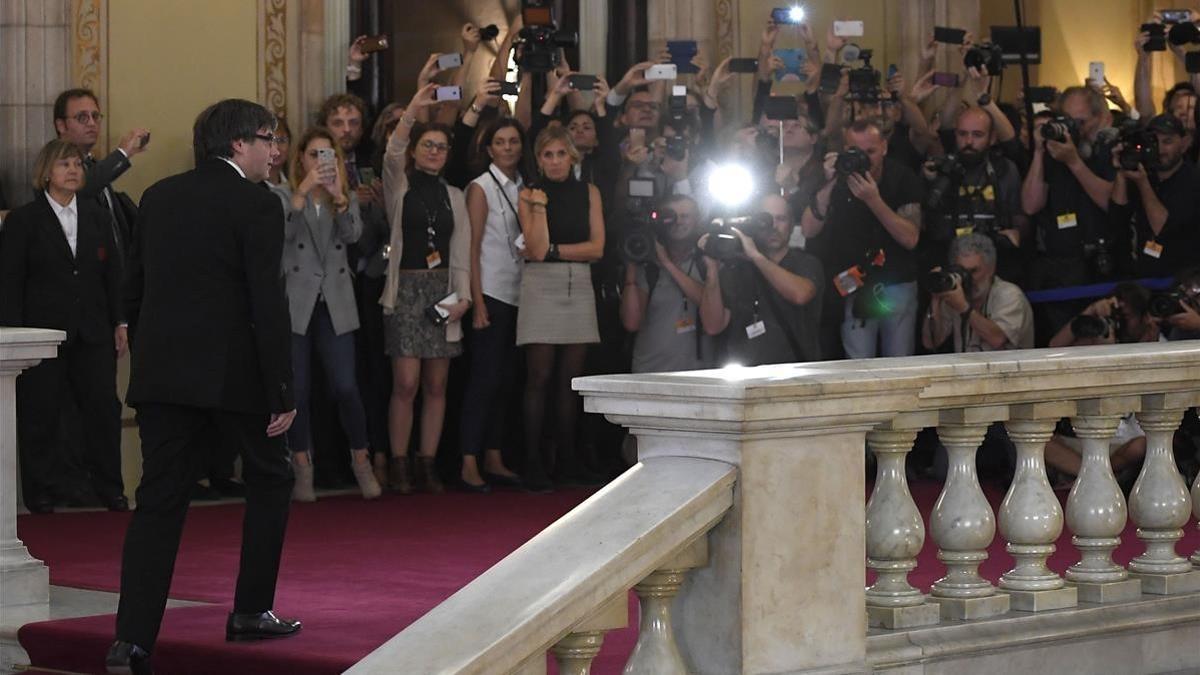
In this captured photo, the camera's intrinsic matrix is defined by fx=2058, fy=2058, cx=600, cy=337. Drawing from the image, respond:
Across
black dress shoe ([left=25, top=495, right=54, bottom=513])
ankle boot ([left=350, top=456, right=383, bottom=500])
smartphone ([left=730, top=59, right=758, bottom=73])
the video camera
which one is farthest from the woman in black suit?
smartphone ([left=730, top=59, right=758, bottom=73])

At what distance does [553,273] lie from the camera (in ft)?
29.8

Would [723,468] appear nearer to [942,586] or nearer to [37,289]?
[942,586]

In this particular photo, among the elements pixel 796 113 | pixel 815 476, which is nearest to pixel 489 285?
pixel 796 113

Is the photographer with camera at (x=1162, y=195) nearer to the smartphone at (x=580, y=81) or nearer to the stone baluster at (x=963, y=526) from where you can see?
the smartphone at (x=580, y=81)

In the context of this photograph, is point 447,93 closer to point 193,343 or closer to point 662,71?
point 662,71

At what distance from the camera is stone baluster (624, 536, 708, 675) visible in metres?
3.91

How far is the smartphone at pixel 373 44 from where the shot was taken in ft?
32.3

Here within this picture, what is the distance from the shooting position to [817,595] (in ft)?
13.5

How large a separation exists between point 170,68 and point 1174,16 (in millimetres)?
4922

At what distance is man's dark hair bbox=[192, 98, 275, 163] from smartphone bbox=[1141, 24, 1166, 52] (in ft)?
20.0

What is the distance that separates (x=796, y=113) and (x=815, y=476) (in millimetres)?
5851

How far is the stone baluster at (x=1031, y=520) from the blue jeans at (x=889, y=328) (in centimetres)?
457

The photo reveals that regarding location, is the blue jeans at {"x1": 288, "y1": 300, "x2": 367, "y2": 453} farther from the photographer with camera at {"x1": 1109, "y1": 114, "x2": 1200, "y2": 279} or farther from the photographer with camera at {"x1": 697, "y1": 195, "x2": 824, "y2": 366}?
the photographer with camera at {"x1": 1109, "y1": 114, "x2": 1200, "y2": 279}

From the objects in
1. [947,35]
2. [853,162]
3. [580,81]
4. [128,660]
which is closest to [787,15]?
[947,35]
